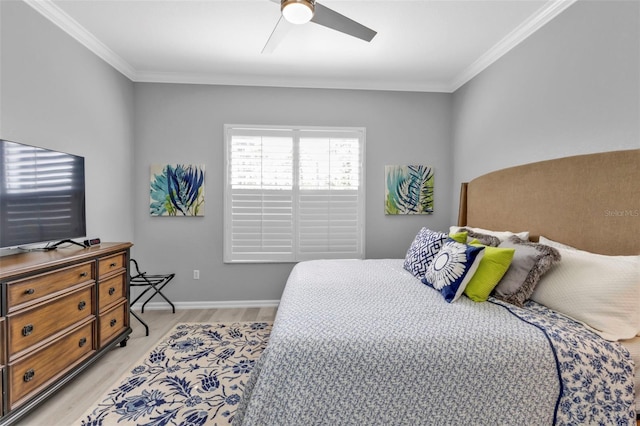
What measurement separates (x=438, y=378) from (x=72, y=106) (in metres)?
3.29

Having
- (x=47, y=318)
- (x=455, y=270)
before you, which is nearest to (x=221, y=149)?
(x=47, y=318)

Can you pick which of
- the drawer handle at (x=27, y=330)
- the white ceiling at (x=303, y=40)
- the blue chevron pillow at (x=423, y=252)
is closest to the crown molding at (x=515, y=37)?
the white ceiling at (x=303, y=40)

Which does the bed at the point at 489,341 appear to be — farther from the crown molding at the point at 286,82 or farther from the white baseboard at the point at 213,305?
the crown molding at the point at 286,82

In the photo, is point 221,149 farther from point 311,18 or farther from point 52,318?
point 52,318

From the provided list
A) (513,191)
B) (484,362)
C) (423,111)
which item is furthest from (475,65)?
(484,362)

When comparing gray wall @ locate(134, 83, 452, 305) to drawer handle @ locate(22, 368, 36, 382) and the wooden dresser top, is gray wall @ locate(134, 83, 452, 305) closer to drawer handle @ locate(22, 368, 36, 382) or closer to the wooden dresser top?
the wooden dresser top

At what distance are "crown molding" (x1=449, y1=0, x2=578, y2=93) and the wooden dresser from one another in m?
3.71

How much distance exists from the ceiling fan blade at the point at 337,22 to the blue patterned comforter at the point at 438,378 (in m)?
1.79

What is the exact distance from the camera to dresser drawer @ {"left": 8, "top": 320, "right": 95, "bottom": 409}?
1.59m

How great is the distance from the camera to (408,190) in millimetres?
3645

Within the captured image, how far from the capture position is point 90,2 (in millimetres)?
2217

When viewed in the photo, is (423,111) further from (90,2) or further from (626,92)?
(90,2)

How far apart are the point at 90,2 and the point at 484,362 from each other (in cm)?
337

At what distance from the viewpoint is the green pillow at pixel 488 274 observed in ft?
5.81
